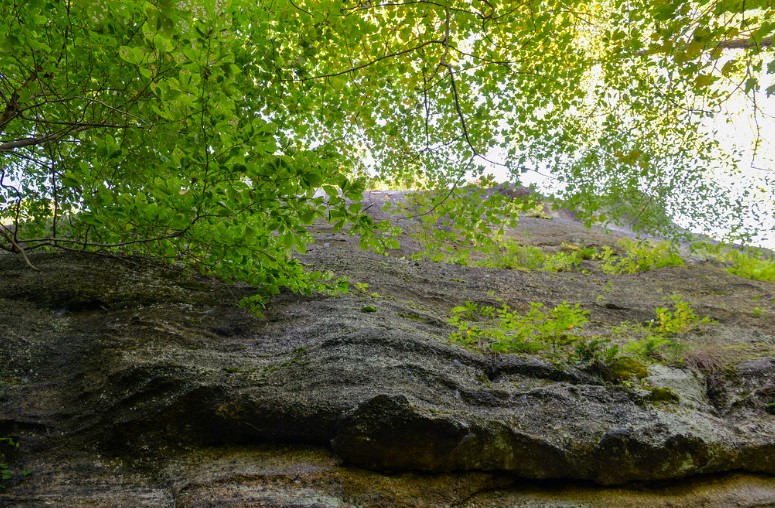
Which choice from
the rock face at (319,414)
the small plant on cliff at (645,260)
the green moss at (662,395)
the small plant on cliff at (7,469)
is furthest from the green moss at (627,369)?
the small plant on cliff at (645,260)

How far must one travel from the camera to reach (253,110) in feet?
17.8

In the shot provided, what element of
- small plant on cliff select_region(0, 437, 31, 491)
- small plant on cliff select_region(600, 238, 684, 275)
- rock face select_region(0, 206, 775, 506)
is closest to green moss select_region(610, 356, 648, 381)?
rock face select_region(0, 206, 775, 506)

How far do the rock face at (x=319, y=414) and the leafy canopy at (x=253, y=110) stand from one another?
0.84m

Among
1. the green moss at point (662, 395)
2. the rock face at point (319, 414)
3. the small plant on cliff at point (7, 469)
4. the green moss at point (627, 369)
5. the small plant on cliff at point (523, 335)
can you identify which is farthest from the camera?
the small plant on cliff at point (523, 335)

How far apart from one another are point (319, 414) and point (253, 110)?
353 cm

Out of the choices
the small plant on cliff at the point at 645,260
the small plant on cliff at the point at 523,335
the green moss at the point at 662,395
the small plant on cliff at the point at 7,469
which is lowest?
the small plant on cliff at the point at 7,469

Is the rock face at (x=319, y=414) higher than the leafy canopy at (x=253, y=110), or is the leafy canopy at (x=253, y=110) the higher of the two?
the leafy canopy at (x=253, y=110)

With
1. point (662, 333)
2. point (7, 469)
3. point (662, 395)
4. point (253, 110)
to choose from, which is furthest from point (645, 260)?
point (7, 469)

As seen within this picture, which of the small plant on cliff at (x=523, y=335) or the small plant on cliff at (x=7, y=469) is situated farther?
the small plant on cliff at (x=523, y=335)

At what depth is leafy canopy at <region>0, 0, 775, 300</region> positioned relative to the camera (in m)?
3.73

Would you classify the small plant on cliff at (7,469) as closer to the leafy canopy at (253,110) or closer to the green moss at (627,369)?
the leafy canopy at (253,110)

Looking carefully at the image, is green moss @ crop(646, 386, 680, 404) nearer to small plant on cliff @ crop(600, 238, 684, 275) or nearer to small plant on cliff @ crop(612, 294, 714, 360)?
small plant on cliff @ crop(612, 294, 714, 360)

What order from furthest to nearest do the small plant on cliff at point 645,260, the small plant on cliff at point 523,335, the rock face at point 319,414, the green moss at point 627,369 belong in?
1. the small plant on cliff at point 645,260
2. the small plant on cliff at point 523,335
3. the green moss at point 627,369
4. the rock face at point 319,414

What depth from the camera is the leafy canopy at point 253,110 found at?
12.2ft
